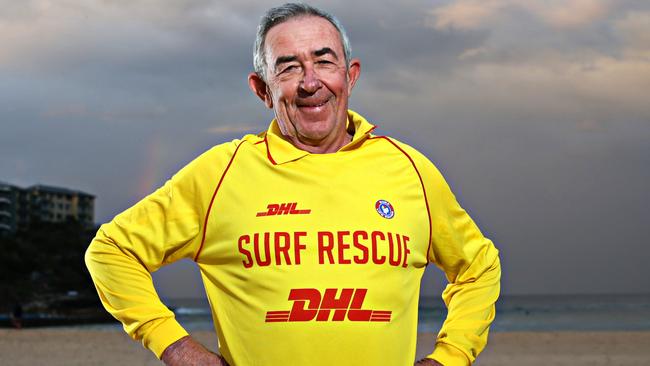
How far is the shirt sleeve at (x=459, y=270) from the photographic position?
2.50m

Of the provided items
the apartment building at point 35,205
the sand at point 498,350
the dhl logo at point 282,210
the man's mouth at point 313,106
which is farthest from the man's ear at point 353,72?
the apartment building at point 35,205

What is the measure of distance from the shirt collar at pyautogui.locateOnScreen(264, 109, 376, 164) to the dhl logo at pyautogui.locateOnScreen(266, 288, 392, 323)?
39 centimetres

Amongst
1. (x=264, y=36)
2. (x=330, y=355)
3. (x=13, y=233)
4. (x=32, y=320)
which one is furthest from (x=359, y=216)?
(x=13, y=233)

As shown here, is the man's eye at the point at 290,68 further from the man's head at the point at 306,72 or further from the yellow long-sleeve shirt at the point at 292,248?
the yellow long-sleeve shirt at the point at 292,248

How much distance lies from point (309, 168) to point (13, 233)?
207 feet

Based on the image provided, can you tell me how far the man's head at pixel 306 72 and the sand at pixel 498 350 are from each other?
13079mm

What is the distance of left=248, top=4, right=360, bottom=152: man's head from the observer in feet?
7.78

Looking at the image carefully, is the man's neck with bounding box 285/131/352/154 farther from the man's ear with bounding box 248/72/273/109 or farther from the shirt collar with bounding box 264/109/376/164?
the man's ear with bounding box 248/72/273/109

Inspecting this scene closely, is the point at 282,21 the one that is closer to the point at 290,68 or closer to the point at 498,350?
the point at 290,68

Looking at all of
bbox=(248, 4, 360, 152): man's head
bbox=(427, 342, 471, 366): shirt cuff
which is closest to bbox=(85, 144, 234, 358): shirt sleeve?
bbox=(248, 4, 360, 152): man's head

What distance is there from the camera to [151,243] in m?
2.36

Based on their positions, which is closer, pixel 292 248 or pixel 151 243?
pixel 292 248

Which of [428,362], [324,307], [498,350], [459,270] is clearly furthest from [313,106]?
[498,350]

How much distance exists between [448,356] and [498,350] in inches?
666
